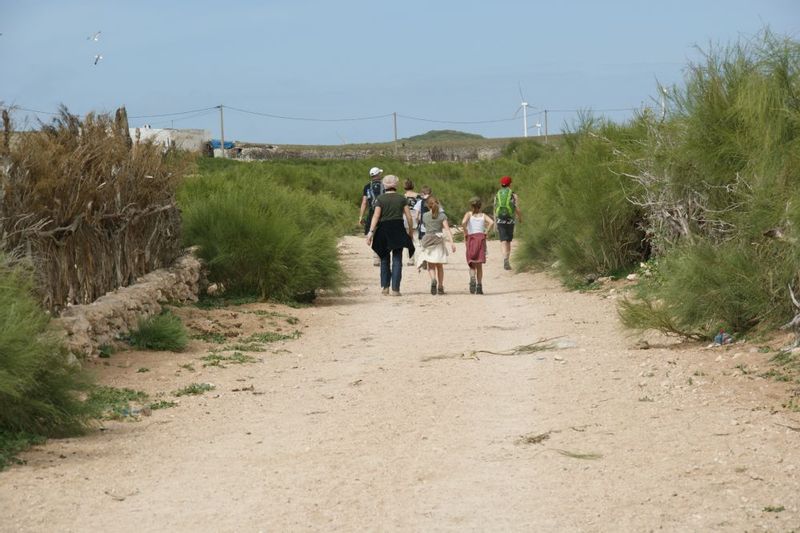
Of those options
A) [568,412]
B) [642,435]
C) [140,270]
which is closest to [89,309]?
[140,270]

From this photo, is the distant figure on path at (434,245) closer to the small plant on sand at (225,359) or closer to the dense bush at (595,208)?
the dense bush at (595,208)

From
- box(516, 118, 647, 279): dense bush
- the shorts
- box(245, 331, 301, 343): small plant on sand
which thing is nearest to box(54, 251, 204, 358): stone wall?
box(245, 331, 301, 343): small plant on sand

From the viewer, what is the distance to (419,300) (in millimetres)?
17422

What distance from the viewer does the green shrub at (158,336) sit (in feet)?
40.7

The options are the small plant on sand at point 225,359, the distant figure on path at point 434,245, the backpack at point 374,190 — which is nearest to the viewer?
the small plant on sand at point 225,359

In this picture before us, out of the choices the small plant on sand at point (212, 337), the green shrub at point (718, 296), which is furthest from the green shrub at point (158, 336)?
the green shrub at point (718, 296)

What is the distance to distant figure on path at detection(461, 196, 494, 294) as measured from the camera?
59.1ft

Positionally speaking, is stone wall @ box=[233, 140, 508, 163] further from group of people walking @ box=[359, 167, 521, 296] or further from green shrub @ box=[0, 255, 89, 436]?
green shrub @ box=[0, 255, 89, 436]

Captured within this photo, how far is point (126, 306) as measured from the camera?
12703mm

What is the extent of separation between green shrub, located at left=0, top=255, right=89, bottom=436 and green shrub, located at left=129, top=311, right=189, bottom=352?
11.9 ft

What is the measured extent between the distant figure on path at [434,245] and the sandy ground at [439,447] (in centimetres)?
529

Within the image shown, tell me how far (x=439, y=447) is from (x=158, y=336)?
18.3 feet

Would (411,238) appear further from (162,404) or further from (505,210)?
(162,404)

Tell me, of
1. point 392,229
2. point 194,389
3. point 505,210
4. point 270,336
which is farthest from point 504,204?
point 194,389
